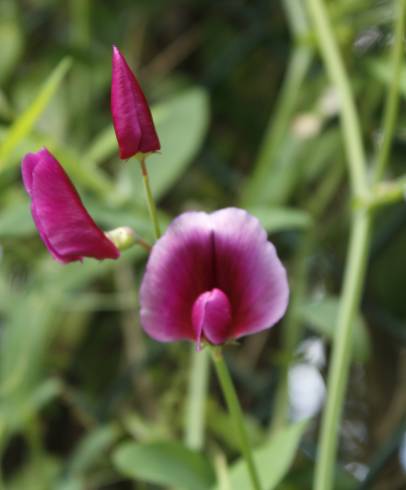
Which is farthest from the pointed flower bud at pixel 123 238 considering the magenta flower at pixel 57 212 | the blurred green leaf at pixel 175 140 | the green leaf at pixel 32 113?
the blurred green leaf at pixel 175 140

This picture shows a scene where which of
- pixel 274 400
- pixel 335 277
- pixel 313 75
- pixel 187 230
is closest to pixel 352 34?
pixel 313 75

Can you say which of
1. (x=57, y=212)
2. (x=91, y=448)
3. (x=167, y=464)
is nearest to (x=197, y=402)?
(x=91, y=448)

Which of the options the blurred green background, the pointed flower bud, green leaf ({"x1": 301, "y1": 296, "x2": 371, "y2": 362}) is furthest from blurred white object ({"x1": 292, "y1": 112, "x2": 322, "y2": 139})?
the pointed flower bud

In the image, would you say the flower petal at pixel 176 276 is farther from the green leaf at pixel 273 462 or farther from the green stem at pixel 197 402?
the green stem at pixel 197 402

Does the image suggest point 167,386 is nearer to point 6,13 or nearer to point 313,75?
point 313,75

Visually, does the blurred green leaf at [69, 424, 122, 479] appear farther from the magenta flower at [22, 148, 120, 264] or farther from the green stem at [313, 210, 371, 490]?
the magenta flower at [22, 148, 120, 264]
